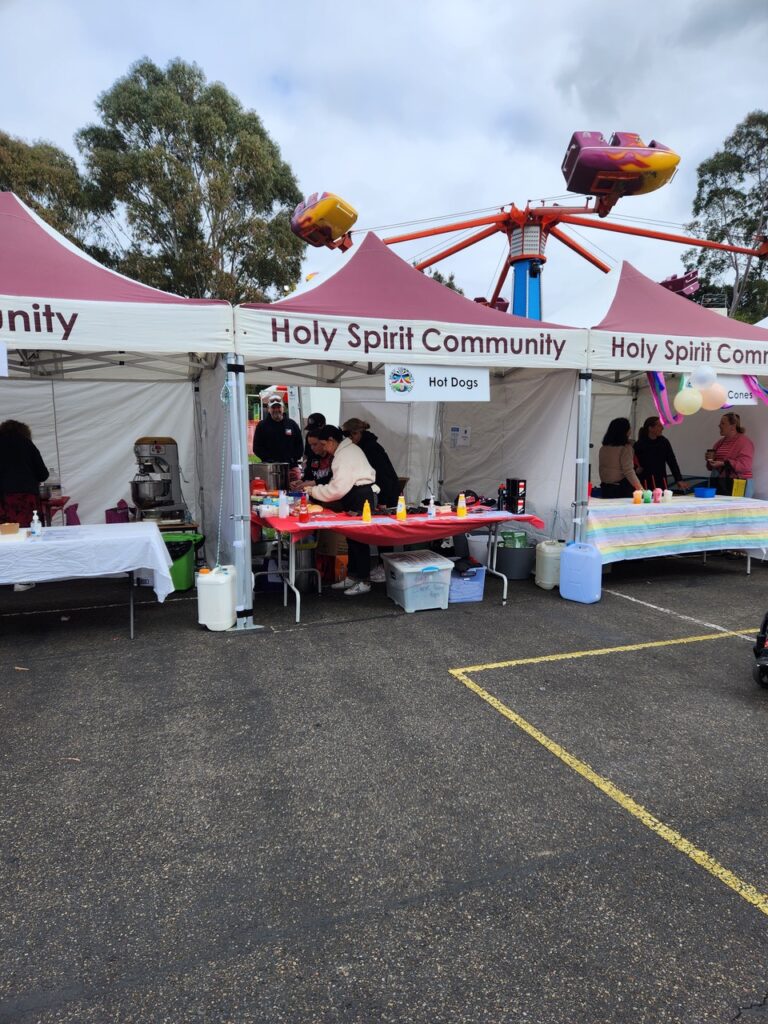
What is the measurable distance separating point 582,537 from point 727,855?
3.61 m

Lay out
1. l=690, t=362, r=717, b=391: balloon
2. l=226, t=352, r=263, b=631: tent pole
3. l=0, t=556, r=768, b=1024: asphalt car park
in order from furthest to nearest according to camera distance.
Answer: l=690, t=362, r=717, b=391: balloon < l=226, t=352, r=263, b=631: tent pole < l=0, t=556, r=768, b=1024: asphalt car park

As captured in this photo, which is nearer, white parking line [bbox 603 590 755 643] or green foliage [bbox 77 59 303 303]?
white parking line [bbox 603 590 755 643]

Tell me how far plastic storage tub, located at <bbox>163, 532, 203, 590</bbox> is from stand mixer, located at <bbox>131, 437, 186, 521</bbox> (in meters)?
0.49

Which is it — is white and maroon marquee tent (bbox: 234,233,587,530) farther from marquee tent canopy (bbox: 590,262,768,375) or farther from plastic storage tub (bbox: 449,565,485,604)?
plastic storage tub (bbox: 449,565,485,604)

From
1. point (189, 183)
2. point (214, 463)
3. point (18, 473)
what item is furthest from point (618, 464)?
point (189, 183)

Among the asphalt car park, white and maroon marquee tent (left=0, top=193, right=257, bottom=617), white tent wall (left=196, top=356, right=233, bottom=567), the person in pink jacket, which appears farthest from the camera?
the person in pink jacket

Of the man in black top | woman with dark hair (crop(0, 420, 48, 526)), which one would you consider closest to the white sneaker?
the man in black top

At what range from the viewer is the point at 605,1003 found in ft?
4.87

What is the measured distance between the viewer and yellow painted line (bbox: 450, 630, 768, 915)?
190 cm

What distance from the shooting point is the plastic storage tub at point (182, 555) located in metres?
5.45

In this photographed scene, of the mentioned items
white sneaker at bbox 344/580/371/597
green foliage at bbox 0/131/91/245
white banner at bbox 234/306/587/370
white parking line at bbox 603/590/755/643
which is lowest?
white parking line at bbox 603/590/755/643

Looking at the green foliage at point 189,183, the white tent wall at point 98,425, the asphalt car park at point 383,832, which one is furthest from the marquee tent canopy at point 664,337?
the green foliage at point 189,183

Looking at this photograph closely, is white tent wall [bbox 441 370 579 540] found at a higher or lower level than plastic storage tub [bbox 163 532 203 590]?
higher

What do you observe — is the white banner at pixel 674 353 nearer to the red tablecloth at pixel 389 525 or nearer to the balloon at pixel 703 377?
the balloon at pixel 703 377
